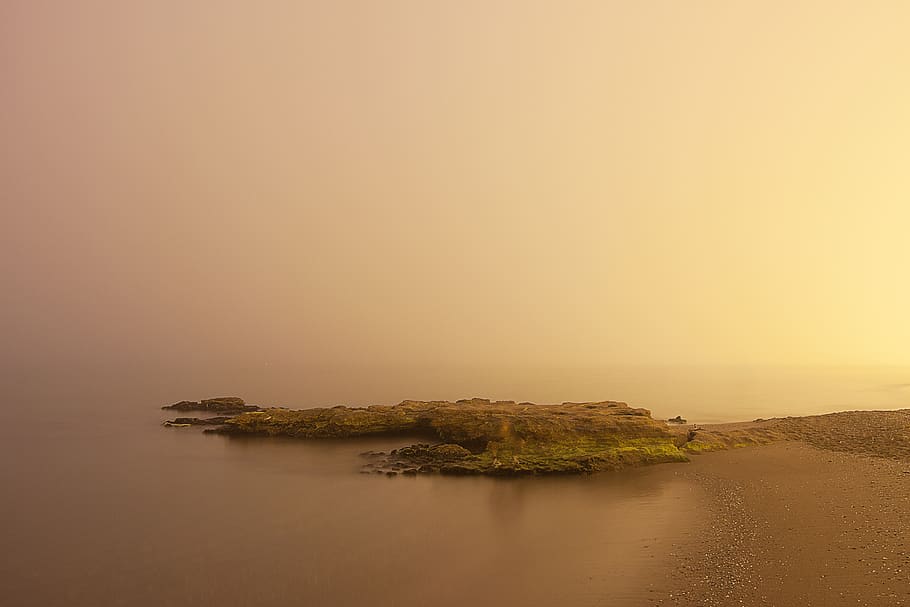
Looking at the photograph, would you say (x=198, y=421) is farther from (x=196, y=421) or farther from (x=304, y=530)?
(x=304, y=530)

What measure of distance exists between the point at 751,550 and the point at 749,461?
16.2 m

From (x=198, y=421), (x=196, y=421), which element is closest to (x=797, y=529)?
(x=198, y=421)

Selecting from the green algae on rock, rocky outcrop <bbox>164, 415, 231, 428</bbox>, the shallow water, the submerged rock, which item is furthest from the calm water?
the submerged rock

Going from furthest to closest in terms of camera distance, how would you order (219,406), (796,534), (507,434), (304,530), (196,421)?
1. (219,406)
2. (196,421)
3. (507,434)
4. (304,530)
5. (796,534)

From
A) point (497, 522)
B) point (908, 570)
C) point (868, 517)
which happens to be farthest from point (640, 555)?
point (868, 517)

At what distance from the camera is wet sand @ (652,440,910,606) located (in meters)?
14.0

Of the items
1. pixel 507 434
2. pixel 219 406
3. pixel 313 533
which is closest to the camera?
pixel 313 533

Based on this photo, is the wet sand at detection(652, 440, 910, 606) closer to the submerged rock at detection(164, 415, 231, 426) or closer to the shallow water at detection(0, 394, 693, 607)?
the shallow water at detection(0, 394, 693, 607)

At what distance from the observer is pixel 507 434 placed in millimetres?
32750

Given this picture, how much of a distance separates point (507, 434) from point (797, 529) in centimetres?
1682

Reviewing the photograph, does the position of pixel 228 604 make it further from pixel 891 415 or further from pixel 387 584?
pixel 891 415

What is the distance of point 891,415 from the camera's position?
4156cm

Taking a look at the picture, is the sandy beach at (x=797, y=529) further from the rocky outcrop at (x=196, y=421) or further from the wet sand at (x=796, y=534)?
the rocky outcrop at (x=196, y=421)

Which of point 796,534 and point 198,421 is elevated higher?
point 198,421
